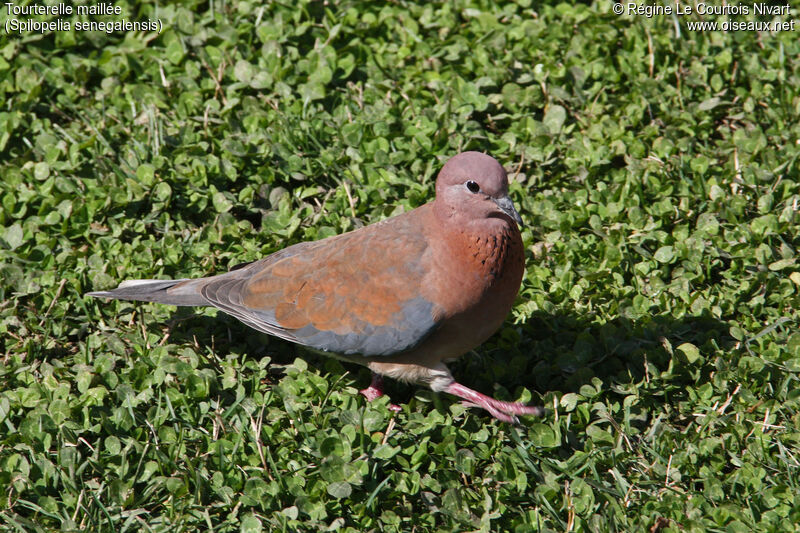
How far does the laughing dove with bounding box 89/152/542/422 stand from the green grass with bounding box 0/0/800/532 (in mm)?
257

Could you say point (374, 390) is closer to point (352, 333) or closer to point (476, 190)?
point (352, 333)

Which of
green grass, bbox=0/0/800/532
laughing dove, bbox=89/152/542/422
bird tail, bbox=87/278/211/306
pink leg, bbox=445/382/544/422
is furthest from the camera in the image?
bird tail, bbox=87/278/211/306

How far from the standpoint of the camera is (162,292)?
4.00 meters

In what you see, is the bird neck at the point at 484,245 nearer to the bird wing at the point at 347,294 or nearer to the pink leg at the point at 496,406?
the bird wing at the point at 347,294

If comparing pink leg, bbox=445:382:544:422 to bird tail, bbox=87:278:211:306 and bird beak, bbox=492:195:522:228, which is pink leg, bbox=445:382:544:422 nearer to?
bird beak, bbox=492:195:522:228

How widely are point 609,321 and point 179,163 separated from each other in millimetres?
2524

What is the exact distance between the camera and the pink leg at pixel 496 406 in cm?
371

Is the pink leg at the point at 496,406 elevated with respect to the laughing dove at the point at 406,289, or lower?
lower

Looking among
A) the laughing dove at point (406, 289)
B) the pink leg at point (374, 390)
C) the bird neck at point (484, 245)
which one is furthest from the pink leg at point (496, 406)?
the bird neck at point (484, 245)

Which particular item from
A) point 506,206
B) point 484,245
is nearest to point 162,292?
point 484,245

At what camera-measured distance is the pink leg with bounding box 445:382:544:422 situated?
12.2 feet

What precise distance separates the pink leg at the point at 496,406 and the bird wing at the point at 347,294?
14.1 inches

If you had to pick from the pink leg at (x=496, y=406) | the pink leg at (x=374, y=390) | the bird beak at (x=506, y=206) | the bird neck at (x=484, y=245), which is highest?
the bird beak at (x=506, y=206)

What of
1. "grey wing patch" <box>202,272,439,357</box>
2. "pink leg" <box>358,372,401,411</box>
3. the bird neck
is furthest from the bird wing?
"pink leg" <box>358,372,401,411</box>
